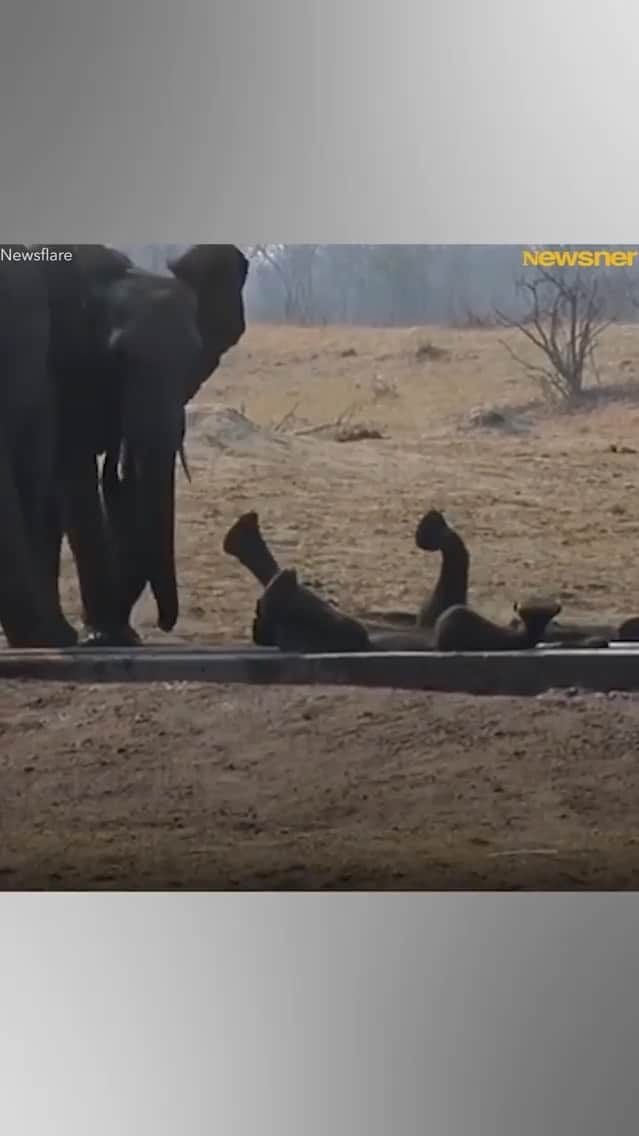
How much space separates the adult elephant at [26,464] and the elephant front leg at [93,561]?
0.04 m

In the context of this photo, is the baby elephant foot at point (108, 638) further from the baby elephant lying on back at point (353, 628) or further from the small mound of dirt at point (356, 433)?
the small mound of dirt at point (356, 433)

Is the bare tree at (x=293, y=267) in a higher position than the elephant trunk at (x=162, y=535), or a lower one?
higher

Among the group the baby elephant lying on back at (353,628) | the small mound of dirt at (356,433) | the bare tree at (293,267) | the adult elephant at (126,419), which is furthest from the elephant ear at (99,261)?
the baby elephant lying on back at (353,628)

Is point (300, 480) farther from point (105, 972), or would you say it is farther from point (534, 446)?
point (105, 972)

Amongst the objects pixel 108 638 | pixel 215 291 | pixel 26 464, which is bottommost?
pixel 108 638

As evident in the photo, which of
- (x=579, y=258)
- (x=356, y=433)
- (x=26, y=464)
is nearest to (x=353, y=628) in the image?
(x=356, y=433)

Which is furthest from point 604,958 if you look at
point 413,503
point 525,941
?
point 413,503

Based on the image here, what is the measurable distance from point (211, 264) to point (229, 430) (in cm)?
29

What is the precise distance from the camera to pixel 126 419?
262cm

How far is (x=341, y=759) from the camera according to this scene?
2.59 metres

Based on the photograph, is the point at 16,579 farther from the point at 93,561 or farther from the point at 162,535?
the point at 162,535

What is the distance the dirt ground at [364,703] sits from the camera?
8.48 feet

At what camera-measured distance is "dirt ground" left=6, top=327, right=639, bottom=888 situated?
102 inches
